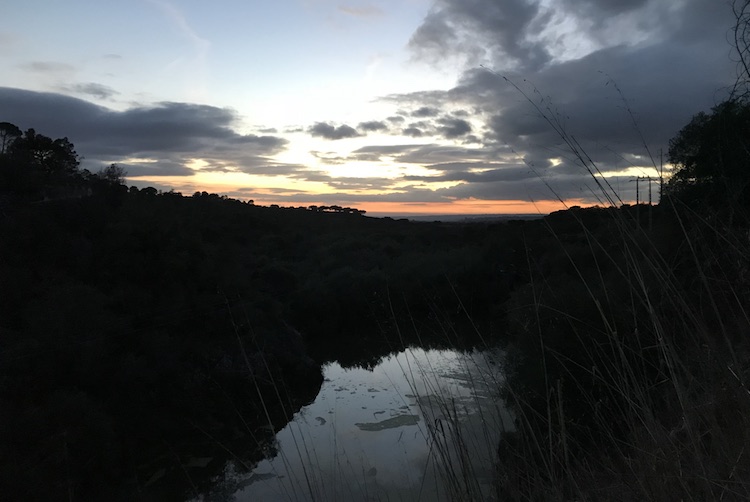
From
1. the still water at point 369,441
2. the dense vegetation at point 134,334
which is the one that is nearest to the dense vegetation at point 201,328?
the dense vegetation at point 134,334

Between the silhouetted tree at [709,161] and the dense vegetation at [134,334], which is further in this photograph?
the dense vegetation at [134,334]

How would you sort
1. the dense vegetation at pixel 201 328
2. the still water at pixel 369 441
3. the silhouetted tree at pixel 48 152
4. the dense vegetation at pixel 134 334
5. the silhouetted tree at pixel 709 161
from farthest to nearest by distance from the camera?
1. the silhouetted tree at pixel 48 152
2. the dense vegetation at pixel 134 334
3. the still water at pixel 369 441
4. the silhouetted tree at pixel 709 161
5. the dense vegetation at pixel 201 328

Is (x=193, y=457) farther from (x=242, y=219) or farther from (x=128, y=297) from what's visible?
(x=242, y=219)

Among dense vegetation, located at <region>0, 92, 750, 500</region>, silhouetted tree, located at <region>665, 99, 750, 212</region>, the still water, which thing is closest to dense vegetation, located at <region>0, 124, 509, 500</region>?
dense vegetation, located at <region>0, 92, 750, 500</region>

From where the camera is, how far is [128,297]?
14.2 m

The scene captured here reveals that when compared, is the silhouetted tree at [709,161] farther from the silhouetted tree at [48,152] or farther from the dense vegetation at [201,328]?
the silhouetted tree at [48,152]

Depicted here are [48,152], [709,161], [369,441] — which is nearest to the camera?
[709,161]

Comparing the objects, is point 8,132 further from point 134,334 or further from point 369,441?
point 369,441

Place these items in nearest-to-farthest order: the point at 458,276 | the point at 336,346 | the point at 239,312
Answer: the point at 239,312, the point at 336,346, the point at 458,276

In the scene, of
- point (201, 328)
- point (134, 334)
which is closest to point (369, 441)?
point (134, 334)

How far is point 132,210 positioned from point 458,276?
1386 centimetres

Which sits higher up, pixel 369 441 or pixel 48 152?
pixel 48 152

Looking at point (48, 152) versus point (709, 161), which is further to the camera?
point (48, 152)

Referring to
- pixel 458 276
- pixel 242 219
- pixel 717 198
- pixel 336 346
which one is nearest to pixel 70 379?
pixel 336 346
